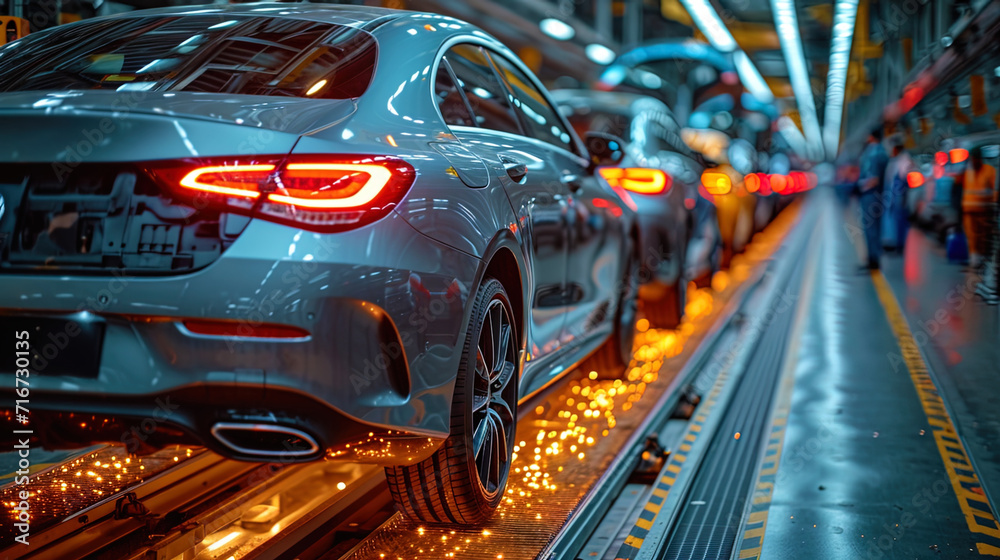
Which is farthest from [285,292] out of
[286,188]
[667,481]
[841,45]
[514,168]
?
[841,45]

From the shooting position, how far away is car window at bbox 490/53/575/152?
3893 millimetres

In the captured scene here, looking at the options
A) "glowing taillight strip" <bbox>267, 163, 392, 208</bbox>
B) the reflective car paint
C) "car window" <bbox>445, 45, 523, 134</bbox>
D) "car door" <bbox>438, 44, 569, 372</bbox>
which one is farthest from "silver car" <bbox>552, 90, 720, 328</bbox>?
"glowing taillight strip" <bbox>267, 163, 392, 208</bbox>

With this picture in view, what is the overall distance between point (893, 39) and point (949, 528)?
84.0 feet

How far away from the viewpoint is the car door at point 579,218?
3969 mm

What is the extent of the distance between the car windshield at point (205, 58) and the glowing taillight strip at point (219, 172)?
398 millimetres

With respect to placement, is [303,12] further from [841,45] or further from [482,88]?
[841,45]

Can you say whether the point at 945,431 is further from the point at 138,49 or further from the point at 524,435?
the point at 138,49

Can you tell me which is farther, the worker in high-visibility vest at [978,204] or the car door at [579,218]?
the worker in high-visibility vest at [978,204]

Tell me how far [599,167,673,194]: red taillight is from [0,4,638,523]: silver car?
4.17m

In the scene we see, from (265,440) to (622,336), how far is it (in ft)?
10.8

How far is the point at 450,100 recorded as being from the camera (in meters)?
3.11

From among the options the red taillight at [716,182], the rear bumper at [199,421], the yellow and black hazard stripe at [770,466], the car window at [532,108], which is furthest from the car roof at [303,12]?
the red taillight at [716,182]

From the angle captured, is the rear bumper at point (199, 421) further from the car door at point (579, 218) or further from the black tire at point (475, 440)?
the car door at point (579, 218)

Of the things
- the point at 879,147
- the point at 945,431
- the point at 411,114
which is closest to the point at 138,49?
the point at 411,114
